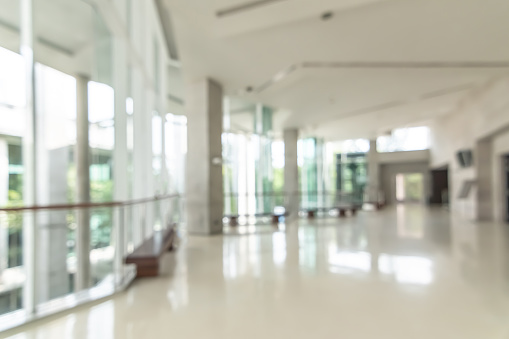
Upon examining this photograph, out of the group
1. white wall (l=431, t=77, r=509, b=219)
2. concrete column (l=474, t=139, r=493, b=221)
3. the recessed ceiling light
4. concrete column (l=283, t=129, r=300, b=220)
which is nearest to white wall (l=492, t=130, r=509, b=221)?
white wall (l=431, t=77, r=509, b=219)

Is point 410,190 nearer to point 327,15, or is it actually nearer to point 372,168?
point 372,168

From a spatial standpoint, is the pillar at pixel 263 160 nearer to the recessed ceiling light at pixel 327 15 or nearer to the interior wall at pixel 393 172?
the recessed ceiling light at pixel 327 15

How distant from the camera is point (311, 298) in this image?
10.6 ft

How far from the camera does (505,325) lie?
2553 mm

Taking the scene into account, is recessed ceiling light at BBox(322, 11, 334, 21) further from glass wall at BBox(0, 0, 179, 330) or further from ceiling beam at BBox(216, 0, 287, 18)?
glass wall at BBox(0, 0, 179, 330)

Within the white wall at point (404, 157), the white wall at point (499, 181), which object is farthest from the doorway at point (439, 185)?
the white wall at point (499, 181)

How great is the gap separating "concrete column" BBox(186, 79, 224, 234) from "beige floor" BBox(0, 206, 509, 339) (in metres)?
2.10

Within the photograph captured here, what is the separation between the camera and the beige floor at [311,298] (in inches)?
98.8

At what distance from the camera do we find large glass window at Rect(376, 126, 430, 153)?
20203 millimetres

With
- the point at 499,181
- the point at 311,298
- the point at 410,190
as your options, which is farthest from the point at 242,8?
the point at 410,190

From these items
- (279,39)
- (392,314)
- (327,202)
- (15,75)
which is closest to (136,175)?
(15,75)

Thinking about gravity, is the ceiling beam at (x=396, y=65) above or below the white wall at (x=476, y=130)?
above

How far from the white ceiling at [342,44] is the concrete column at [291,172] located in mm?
4385

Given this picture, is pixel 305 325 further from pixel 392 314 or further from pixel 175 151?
pixel 175 151
